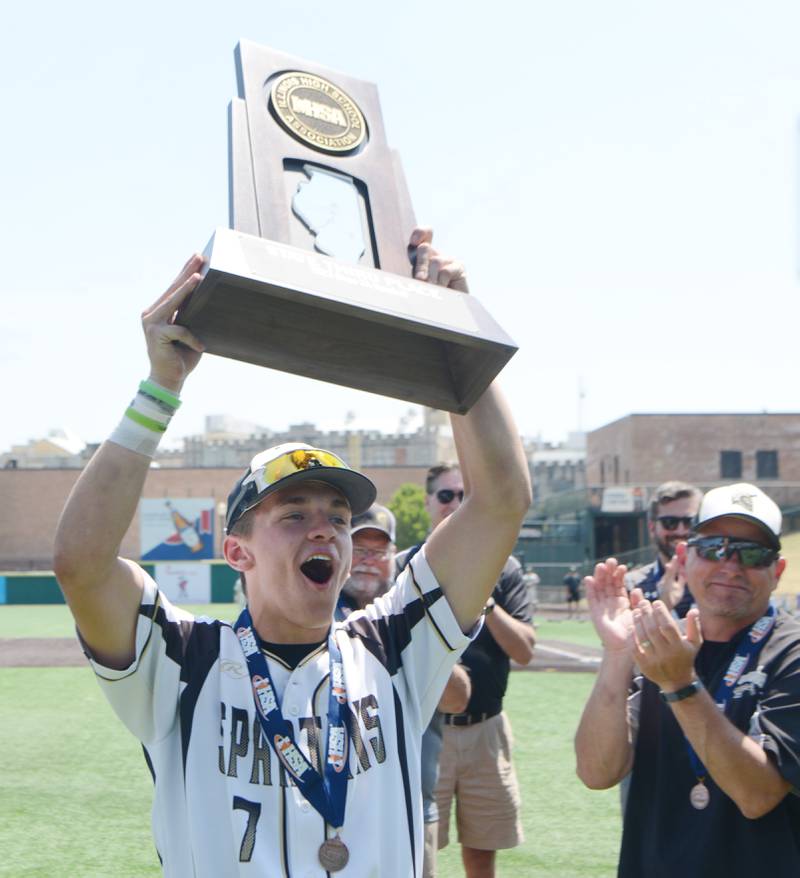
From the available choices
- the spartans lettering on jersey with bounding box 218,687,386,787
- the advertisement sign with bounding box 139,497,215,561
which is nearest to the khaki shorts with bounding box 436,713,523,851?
the spartans lettering on jersey with bounding box 218,687,386,787

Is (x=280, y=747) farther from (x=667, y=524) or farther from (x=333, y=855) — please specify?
(x=667, y=524)

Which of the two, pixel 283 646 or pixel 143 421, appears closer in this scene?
pixel 143 421

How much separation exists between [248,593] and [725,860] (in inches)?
63.6

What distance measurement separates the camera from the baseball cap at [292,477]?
109 inches

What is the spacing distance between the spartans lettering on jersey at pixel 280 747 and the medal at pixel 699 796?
1.18m

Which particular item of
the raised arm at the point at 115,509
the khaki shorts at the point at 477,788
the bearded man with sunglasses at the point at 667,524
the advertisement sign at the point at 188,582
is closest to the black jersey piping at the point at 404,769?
the raised arm at the point at 115,509

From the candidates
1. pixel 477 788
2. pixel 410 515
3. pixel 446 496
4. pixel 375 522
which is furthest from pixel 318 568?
pixel 410 515

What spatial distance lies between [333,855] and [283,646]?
54 centimetres

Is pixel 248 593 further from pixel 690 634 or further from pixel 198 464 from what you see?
pixel 198 464

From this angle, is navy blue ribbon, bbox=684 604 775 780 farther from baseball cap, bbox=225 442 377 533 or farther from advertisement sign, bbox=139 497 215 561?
advertisement sign, bbox=139 497 215 561

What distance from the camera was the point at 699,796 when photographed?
10.8 ft

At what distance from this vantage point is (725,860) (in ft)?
10.4


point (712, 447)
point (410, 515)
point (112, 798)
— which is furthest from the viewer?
point (410, 515)

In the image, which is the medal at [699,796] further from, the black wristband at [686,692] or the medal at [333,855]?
the medal at [333,855]
